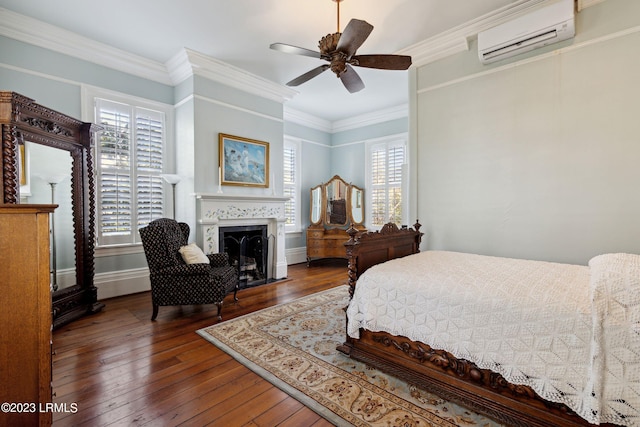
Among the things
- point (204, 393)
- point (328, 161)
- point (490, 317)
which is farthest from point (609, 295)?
point (328, 161)

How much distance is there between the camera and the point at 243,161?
4.46m

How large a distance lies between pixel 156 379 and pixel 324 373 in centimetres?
113

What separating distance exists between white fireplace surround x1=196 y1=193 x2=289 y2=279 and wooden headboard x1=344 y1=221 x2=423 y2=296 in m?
2.36

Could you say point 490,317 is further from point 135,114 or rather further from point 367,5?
point 135,114

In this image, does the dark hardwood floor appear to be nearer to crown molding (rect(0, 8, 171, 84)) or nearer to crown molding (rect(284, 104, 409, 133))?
crown molding (rect(0, 8, 171, 84))

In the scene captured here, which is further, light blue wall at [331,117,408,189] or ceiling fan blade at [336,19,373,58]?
light blue wall at [331,117,408,189]

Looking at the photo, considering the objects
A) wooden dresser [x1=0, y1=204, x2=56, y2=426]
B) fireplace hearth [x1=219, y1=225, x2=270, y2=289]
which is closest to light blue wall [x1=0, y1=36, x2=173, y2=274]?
fireplace hearth [x1=219, y1=225, x2=270, y2=289]

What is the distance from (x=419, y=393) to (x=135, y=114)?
440cm

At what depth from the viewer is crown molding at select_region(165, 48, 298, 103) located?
12.6 ft

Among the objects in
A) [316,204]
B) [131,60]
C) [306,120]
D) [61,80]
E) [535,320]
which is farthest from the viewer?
[306,120]

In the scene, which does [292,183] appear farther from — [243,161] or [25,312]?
[25,312]

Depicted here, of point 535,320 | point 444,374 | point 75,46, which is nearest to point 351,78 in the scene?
point 535,320

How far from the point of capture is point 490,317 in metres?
1.63

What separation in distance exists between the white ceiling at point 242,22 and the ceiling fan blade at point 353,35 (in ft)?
A: 2.80
